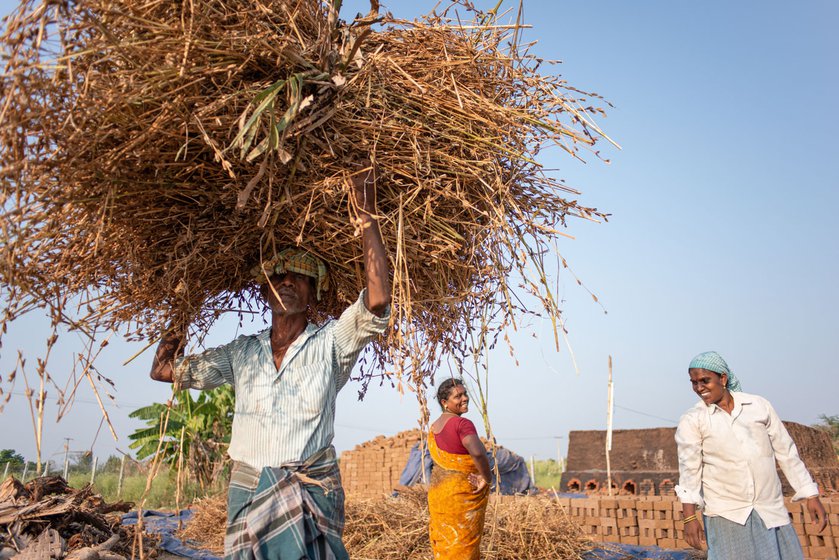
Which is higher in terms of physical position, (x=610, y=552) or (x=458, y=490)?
(x=458, y=490)

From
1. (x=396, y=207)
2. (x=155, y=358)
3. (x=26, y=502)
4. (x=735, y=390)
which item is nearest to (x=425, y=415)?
(x=396, y=207)

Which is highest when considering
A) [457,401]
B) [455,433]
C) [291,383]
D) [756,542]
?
[457,401]

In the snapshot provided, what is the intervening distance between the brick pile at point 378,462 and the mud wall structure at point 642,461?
3088 millimetres

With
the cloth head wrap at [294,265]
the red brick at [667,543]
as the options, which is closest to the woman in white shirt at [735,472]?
the cloth head wrap at [294,265]

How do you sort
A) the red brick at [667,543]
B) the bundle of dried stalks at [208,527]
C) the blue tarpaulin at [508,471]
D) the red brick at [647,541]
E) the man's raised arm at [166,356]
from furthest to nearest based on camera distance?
the blue tarpaulin at [508,471], the bundle of dried stalks at [208,527], the red brick at [647,541], the red brick at [667,543], the man's raised arm at [166,356]

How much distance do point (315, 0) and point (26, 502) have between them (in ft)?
14.0

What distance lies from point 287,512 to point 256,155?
3.94 feet

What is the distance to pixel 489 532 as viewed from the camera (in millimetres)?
6105

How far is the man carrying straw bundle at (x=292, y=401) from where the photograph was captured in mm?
2285

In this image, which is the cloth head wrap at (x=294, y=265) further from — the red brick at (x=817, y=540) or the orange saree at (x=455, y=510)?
the red brick at (x=817, y=540)

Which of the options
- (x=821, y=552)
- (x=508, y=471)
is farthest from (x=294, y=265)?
(x=508, y=471)

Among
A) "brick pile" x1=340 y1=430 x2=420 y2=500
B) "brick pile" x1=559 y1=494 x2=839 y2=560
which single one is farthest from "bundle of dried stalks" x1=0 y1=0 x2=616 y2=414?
"brick pile" x1=340 y1=430 x2=420 y2=500

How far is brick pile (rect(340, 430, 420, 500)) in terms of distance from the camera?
1285 cm

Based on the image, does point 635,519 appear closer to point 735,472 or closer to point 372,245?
point 735,472
